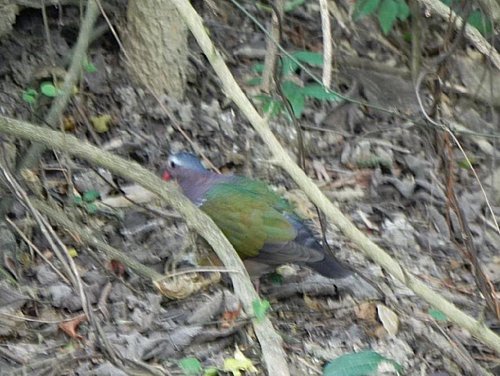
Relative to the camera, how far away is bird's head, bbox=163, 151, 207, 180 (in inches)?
215

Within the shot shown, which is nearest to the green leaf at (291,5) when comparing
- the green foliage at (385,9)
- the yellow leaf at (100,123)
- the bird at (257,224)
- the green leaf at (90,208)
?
the green foliage at (385,9)

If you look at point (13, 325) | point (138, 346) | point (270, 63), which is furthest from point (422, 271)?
point (13, 325)

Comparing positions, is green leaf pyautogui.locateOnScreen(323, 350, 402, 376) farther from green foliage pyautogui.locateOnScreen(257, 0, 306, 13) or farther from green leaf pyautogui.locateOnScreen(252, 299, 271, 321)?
green foliage pyautogui.locateOnScreen(257, 0, 306, 13)

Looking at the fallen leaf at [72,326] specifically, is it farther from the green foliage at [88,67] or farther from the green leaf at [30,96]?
the green foliage at [88,67]

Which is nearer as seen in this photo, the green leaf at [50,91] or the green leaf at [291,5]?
the green leaf at [50,91]

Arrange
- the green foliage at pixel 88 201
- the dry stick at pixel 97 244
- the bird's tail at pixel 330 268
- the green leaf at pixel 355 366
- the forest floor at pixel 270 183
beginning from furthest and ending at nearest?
the green foliage at pixel 88 201 → the bird's tail at pixel 330 268 → the dry stick at pixel 97 244 → the forest floor at pixel 270 183 → the green leaf at pixel 355 366

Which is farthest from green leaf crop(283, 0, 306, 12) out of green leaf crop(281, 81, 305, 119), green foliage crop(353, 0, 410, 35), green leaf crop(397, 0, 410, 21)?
green leaf crop(281, 81, 305, 119)

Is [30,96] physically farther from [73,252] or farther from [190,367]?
[190,367]

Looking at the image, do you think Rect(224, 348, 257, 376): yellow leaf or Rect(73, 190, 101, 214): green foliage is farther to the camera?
Rect(73, 190, 101, 214): green foliage

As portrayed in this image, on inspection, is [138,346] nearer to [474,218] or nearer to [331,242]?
[331,242]

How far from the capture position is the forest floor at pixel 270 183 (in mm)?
4547

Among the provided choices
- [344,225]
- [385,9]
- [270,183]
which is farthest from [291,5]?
[344,225]

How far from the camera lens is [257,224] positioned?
5098mm

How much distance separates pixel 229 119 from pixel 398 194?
47.0 inches
